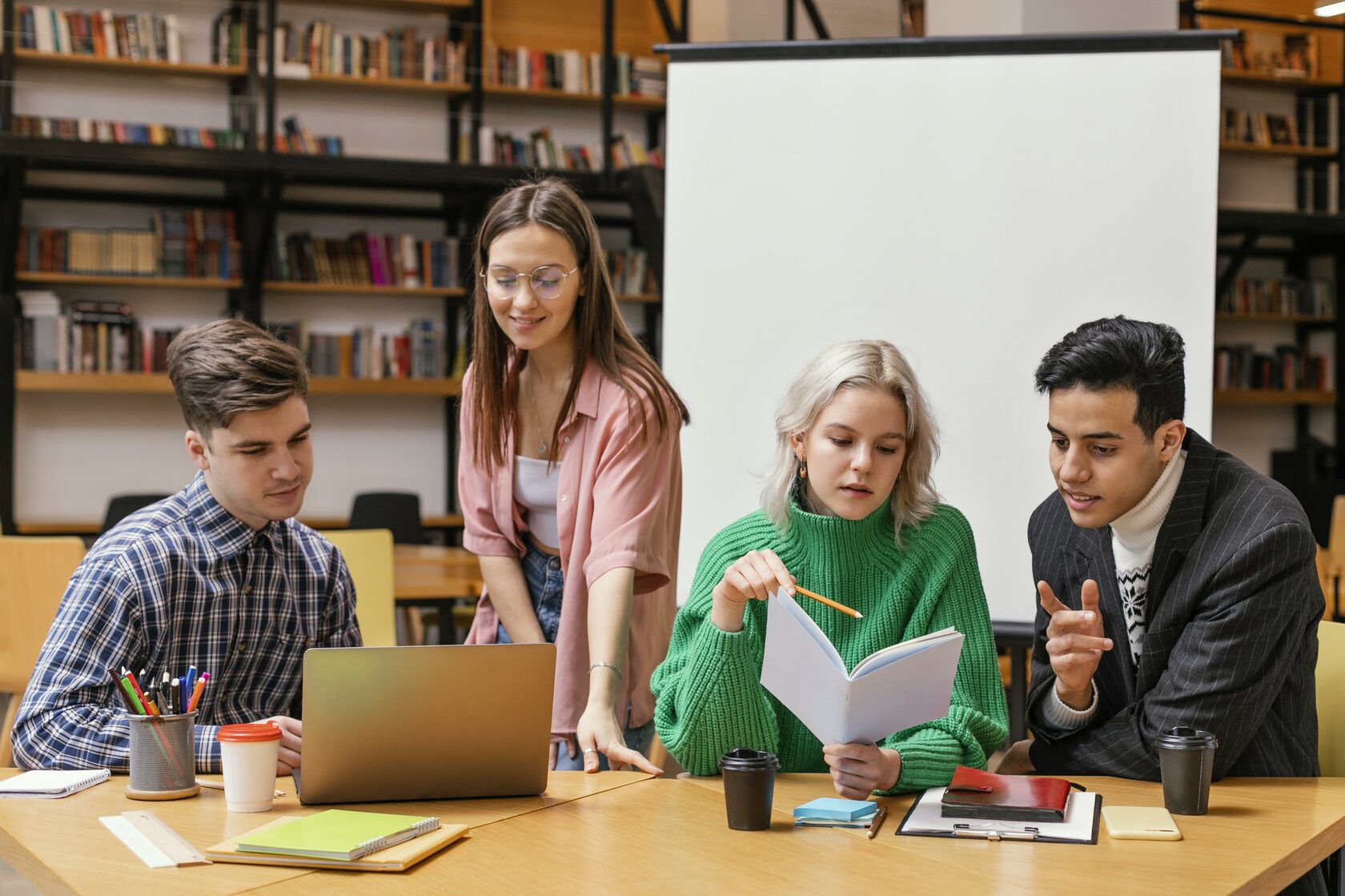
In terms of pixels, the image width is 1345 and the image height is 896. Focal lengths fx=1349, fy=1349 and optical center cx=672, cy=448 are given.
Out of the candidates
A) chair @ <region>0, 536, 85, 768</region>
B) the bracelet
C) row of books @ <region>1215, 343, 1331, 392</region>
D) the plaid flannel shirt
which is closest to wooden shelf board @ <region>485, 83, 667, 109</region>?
row of books @ <region>1215, 343, 1331, 392</region>

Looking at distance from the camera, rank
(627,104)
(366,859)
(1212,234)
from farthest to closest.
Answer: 1. (627,104)
2. (1212,234)
3. (366,859)

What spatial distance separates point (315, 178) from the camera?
6.87 metres

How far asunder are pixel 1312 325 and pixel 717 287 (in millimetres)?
6706

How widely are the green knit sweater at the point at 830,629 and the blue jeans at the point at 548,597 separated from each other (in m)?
0.33

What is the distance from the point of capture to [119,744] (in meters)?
1.75

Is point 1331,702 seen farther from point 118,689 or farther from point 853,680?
point 118,689

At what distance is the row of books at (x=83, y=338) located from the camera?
670 cm

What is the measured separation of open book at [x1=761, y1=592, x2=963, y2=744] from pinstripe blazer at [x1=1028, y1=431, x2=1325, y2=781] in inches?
14.9

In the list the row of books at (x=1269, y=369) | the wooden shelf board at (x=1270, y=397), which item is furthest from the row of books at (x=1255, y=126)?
the wooden shelf board at (x=1270, y=397)

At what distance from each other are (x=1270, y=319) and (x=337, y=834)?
27.6ft

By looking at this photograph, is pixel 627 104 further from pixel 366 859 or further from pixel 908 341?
pixel 366 859

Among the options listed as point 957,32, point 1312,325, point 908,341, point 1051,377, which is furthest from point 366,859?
point 1312,325

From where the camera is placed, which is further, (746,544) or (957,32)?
(957,32)

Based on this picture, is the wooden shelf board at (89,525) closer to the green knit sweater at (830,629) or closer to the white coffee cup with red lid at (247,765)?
the green knit sweater at (830,629)
